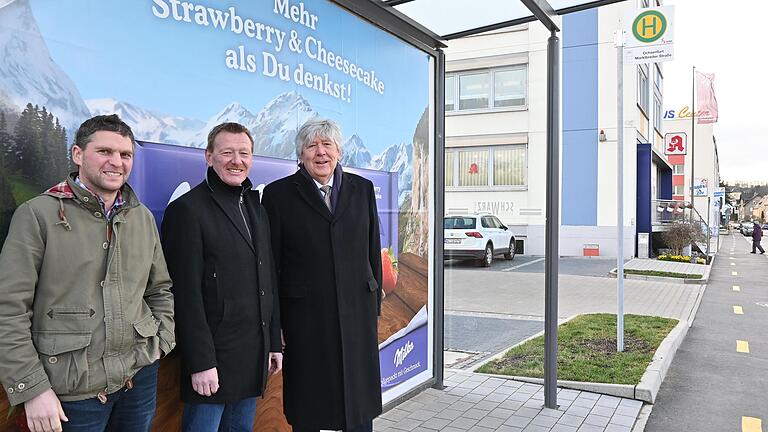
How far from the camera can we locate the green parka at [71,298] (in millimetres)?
1882

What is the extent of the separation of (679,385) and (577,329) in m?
2.22

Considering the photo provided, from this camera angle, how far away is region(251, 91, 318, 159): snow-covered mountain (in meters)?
3.53

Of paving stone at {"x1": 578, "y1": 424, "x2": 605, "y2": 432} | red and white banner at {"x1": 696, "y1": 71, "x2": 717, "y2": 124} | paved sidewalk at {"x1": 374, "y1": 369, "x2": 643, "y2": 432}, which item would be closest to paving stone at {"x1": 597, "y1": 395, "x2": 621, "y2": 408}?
paved sidewalk at {"x1": 374, "y1": 369, "x2": 643, "y2": 432}

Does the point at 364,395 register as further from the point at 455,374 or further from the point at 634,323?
the point at 634,323

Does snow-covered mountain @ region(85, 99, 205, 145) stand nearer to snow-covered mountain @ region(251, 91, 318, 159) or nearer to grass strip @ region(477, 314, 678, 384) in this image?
snow-covered mountain @ region(251, 91, 318, 159)

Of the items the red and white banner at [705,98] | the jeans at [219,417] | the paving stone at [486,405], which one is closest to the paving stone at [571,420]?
the paving stone at [486,405]

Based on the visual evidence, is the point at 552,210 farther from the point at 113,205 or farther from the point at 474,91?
the point at 474,91

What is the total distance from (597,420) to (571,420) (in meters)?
0.22

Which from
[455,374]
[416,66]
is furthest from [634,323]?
[416,66]

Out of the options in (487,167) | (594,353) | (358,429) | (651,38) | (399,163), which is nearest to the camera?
(358,429)

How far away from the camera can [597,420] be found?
15.9ft

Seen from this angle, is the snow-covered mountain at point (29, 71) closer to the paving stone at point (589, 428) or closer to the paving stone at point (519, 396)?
the paving stone at point (589, 428)

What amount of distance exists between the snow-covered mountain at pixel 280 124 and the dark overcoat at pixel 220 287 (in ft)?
2.79

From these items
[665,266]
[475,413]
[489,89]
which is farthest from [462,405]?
[489,89]
